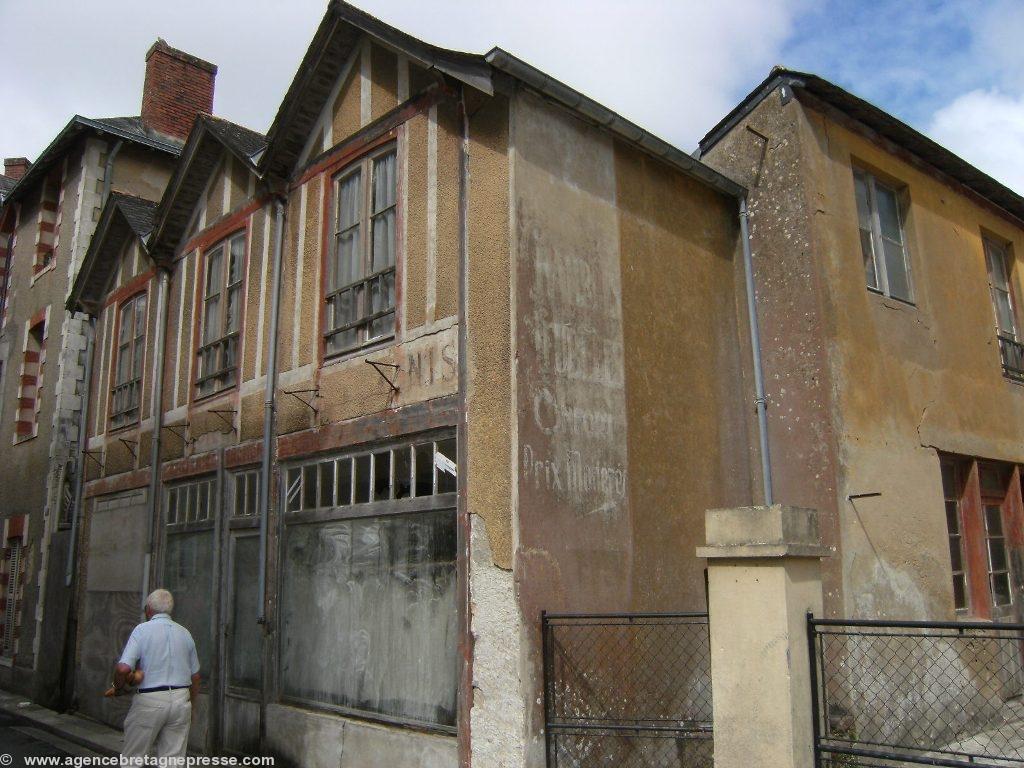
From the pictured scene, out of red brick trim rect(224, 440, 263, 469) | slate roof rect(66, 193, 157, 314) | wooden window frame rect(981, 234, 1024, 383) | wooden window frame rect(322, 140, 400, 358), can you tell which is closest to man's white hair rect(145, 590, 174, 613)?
red brick trim rect(224, 440, 263, 469)

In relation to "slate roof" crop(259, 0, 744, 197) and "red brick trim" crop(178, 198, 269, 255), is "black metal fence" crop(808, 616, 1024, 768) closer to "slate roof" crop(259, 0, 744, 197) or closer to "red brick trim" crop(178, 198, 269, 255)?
"slate roof" crop(259, 0, 744, 197)

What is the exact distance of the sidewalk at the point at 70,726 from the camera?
9.62 m

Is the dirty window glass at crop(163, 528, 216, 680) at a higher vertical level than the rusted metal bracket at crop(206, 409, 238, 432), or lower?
lower

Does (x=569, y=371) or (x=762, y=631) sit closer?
(x=762, y=631)

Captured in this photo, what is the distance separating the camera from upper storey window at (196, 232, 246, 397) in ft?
32.4

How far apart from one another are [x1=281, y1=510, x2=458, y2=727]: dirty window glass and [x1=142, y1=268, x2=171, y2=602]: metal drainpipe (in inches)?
128

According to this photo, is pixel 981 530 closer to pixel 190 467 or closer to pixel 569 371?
pixel 569 371

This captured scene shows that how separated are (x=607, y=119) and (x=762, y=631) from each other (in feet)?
14.7

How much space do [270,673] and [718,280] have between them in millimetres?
5739

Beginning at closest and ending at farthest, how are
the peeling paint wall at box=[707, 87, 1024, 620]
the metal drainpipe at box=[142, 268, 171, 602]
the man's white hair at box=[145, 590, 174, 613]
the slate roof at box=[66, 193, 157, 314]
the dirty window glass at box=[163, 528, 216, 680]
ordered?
the man's white hair at box=[145, 590, 174, 613]
the peeling paint wall at box=[707, 87, 1024, 620]
the dirty window glass at box=[163, 528, 216, 680]
the metal drainpipe at box=[142, 268, 171, 602]
the slate roof at box=[66, 193, 157, 314]

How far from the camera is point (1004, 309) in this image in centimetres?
1132

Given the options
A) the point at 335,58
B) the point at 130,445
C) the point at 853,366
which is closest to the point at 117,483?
the point at 130,445

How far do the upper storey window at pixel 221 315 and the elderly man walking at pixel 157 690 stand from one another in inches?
152

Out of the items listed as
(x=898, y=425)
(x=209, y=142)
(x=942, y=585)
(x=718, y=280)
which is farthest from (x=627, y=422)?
(x=209, y=142)
